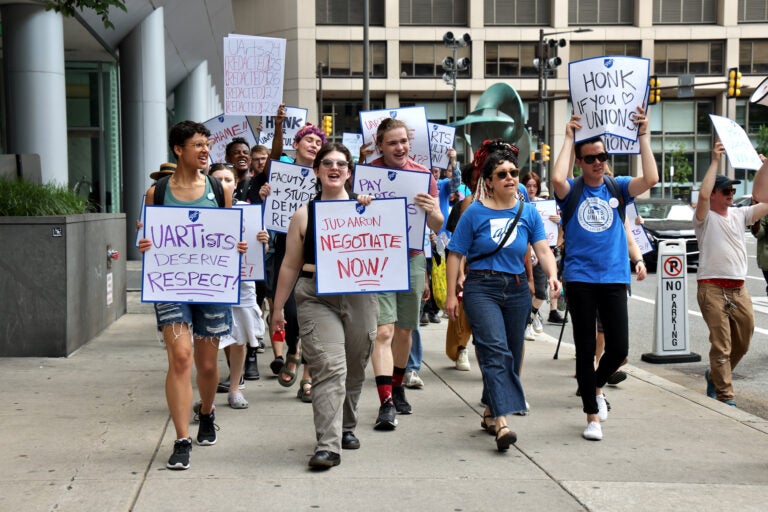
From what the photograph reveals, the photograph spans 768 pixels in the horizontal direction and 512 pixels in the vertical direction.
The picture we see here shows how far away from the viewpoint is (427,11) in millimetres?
69812

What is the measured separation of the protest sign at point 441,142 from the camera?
956 cm

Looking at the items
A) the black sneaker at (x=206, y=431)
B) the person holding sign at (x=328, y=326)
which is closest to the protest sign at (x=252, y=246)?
the person holding sign at (x=328, y=326)

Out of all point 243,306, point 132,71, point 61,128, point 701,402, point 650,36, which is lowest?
point 701,402

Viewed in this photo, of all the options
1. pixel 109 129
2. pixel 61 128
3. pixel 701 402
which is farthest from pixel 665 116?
pixel 701 402

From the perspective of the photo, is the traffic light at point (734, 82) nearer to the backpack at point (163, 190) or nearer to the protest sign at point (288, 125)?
the protest sign at point (288, 125)

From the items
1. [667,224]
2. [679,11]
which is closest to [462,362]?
[667,224]

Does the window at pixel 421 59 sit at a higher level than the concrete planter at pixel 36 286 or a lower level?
higher

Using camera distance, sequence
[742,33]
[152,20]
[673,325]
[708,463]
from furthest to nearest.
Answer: [742,33] < [152,20] < [673,325] < [708,463]

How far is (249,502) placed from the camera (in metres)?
4.88

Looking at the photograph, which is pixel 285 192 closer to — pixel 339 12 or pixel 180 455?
pixel 180 455

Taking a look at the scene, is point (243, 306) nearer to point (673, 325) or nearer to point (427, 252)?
point (427, 252)

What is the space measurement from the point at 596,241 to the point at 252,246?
246cm

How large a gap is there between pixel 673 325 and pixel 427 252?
12.2 feet

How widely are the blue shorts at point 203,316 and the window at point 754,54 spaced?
70.3 metres
